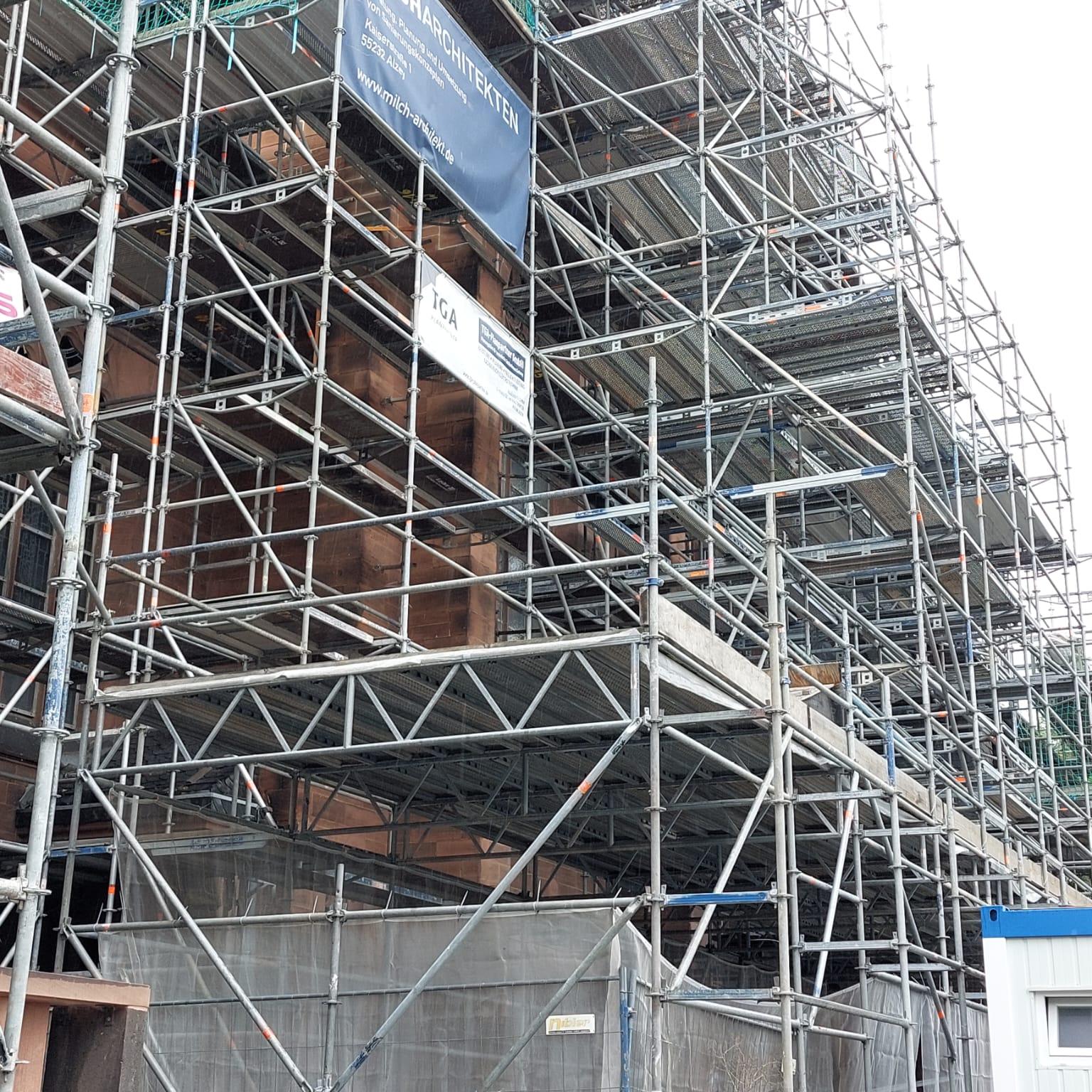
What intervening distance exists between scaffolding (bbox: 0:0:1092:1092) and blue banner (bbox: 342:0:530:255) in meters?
0.47

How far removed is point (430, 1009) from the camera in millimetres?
11828

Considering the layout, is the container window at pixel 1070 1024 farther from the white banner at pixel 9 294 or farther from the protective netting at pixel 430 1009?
the white banner at pixel 9 294

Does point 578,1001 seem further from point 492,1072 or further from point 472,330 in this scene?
point 472,330

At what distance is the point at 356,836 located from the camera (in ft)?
63.4

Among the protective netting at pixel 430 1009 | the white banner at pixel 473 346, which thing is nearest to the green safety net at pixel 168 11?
the white banner at pixel 473 346

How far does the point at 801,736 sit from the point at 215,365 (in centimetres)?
906

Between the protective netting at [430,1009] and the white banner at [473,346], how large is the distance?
7.10m

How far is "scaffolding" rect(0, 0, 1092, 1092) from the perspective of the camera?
11.9 meters

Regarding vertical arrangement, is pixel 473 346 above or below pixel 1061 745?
above

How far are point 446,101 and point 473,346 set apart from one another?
3.03 m

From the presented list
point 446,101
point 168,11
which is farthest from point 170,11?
point 446,101

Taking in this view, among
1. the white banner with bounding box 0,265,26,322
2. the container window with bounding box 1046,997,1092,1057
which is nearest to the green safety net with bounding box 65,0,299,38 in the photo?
the white banner with bounding box 0,265,26,322

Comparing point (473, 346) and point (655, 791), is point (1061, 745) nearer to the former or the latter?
point (473, 346)

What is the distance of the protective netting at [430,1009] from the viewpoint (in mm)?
11250
